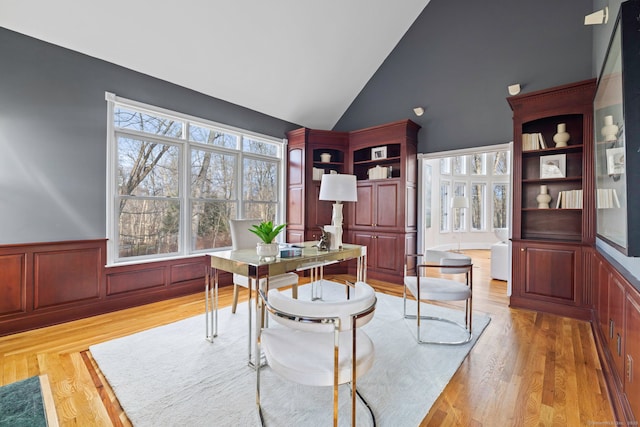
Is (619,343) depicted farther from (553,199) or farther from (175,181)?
(175,181)

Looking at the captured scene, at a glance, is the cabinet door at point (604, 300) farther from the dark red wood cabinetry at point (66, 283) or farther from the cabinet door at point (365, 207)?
the dark red wood cabinetry at point (66, 283)

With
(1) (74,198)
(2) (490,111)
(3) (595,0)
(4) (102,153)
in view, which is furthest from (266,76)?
(3) (595,0)

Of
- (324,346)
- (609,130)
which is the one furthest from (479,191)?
(324,346)

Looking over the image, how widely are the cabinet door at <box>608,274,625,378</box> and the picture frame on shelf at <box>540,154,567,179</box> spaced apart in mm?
1792

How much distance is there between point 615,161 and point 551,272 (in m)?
2.09

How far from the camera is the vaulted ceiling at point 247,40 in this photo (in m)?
2.77

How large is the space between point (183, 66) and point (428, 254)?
362 centimetres

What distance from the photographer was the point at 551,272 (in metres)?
3.14

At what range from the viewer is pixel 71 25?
274cm

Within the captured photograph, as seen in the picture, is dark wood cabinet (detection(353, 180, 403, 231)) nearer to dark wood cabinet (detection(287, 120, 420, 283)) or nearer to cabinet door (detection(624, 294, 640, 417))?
dark wood cabinet (detection(287, 120, 420, 283))

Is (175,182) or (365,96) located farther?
(365,96)

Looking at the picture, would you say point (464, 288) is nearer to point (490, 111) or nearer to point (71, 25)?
point (490, 111)

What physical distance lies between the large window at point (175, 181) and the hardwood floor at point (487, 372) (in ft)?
3.16

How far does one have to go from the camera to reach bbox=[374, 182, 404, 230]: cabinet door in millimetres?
4473
